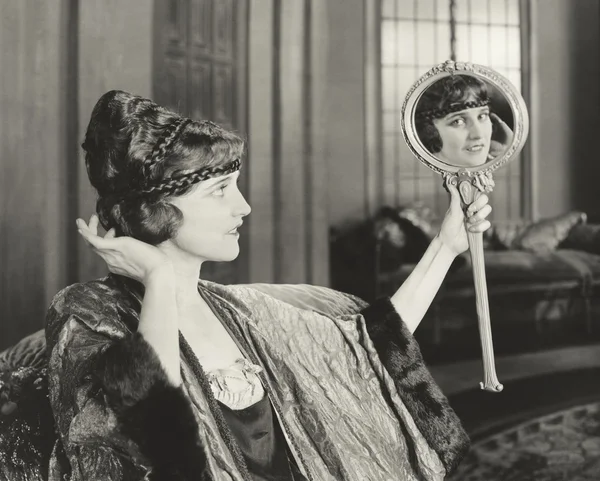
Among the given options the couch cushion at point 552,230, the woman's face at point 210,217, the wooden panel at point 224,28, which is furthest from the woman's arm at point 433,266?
the couch cushion at point 552,230

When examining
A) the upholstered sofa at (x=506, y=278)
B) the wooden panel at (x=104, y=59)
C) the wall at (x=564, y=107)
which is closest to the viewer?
the wooden panel at (x=104, y=59)

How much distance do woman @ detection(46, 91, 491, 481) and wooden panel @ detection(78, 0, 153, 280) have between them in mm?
593

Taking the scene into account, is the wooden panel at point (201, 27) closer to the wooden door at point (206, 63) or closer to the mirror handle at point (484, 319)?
the wooden door at point (206, 63)

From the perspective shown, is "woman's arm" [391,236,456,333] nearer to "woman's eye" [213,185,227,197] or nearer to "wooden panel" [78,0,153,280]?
"woman's eye" [213,185,227,197]

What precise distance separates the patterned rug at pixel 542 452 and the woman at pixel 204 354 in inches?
38.2

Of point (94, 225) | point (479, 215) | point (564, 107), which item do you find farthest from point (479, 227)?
point (564, 107)

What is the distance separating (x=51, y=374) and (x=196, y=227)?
1.20 ft

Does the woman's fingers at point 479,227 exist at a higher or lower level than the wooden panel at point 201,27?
lower

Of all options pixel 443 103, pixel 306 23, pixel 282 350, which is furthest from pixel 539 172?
pixel 282 350

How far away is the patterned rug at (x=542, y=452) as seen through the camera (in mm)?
2586

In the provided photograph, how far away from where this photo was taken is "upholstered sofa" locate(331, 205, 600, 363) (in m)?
2.79

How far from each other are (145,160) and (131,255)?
0.58 feet

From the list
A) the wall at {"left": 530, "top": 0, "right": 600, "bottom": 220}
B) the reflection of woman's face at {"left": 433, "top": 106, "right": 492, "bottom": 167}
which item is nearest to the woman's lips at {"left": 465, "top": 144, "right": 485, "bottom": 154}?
the reflection of woman's face at {"left": 433, "top": 106, "right": 492, "bottom": 167}

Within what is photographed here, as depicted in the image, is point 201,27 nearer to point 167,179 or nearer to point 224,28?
point 224,28
